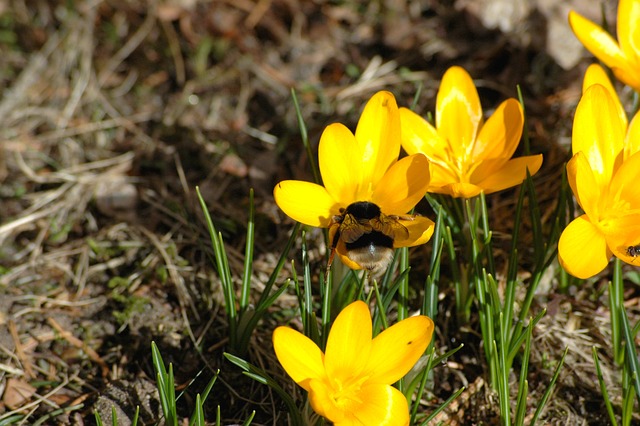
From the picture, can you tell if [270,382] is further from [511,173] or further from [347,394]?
[511,173]

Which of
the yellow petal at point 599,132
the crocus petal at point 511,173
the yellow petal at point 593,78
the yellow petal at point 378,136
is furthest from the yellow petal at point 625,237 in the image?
the yellow petal at point 378,136

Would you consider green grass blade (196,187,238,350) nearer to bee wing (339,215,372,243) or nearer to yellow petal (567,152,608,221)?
bee wing (339,215,372,243)

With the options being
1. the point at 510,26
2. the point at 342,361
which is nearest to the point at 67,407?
the point at 342,361

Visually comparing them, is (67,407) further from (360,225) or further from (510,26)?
(510,26)

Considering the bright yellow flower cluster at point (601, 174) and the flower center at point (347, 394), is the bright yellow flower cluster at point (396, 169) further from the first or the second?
the flower center at point (347, 394)

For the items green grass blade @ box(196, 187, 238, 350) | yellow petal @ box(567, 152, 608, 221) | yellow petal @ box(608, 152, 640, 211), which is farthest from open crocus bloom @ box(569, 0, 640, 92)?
green grass blade @ box(196, 187, 238, 350)

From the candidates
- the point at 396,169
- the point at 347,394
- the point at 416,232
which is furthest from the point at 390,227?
the point at 347,394
